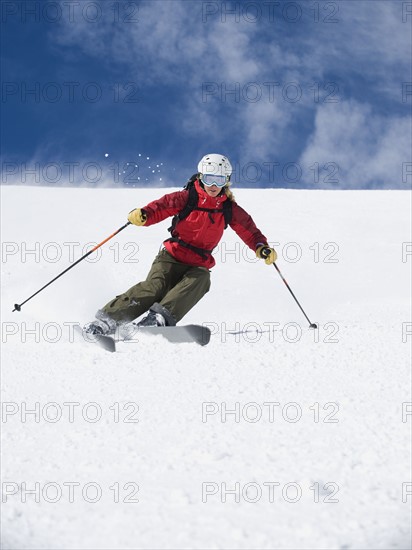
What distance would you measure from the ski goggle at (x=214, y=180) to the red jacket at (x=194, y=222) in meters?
0.09

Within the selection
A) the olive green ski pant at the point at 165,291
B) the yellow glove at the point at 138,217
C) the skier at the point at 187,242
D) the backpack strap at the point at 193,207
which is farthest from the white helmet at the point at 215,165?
Result: the olive green ski pant at the point at 165,291

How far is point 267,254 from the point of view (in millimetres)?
6004

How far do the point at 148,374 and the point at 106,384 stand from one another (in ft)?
1.07

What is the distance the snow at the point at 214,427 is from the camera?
2.40 meters

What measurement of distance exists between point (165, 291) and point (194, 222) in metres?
0.75

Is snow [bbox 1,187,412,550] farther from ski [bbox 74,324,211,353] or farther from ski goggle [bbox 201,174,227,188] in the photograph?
ski goggle [bbox 201,174,227,188]

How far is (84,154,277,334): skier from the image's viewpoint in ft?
18.0

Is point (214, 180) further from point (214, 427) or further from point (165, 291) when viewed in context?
point (214, 427)

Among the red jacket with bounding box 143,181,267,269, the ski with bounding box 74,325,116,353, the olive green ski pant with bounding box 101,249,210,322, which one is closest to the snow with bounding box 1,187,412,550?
the ski with bounding box 74,325,116,353

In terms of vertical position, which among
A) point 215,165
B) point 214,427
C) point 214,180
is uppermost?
point 215,165

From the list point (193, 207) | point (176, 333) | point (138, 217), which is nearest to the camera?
point (176, 333)

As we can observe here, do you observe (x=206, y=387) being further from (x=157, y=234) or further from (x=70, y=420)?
(x=157, y=234)

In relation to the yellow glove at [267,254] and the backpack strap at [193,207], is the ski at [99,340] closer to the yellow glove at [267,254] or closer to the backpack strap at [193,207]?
the backpack strap at [193,207]

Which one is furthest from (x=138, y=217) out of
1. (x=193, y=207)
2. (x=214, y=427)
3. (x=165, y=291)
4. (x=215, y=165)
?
(x=214, y=427)
